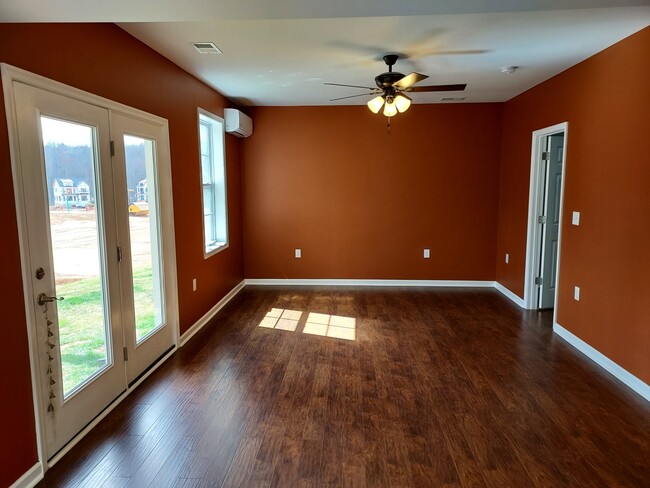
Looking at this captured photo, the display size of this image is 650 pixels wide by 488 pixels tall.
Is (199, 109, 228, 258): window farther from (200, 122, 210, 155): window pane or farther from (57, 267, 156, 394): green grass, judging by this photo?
(57, 267, 156, 394): green grass

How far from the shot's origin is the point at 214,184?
5.04 meters

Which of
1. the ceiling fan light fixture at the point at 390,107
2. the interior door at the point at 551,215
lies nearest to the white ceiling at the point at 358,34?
the ceiling fan light fixture at the point at 390,107

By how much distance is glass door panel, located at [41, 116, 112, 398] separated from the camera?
2.17 m

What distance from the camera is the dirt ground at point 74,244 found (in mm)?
2180

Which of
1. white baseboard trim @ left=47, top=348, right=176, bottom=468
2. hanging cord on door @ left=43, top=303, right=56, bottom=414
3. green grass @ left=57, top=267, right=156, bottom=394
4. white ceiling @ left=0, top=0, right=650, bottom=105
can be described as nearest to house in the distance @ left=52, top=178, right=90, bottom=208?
green grass @ left=57, top=267, right=156, bottom=394

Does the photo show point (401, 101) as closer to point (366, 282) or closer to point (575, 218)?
point (575, 218)

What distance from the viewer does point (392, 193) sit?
572 centimetres

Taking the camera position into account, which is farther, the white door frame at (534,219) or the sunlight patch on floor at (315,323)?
the white door frame at (534,219)

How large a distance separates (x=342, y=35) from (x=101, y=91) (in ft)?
5.47

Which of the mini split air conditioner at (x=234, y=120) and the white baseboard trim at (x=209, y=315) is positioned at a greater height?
the mini split air conditioner at (x=234, y=120)

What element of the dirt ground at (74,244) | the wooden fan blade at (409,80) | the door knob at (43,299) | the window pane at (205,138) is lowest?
the door knob at (43,299)

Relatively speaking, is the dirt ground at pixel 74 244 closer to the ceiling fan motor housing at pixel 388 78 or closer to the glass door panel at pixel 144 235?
the glass door panel at pixel 144 235

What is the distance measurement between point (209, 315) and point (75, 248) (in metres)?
2.30

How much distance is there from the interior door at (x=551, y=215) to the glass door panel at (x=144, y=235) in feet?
13.4
